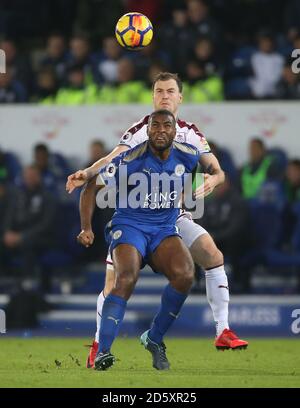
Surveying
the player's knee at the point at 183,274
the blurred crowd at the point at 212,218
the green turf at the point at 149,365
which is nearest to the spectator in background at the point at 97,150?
the blurred crowd at the point at 212,218

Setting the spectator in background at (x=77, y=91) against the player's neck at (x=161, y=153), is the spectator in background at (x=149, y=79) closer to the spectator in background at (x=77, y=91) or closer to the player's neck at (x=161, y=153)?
the spectator in background at (x=77, y=91)

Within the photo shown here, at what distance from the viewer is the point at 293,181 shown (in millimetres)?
15547

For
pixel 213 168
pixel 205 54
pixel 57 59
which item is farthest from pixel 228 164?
pixel 213 168

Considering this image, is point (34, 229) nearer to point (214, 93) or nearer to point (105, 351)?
point (214, 93)

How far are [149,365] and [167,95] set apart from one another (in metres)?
2.28

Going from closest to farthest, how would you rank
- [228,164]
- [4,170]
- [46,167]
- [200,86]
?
[228,164], [46,167], [4,170], [200,86]

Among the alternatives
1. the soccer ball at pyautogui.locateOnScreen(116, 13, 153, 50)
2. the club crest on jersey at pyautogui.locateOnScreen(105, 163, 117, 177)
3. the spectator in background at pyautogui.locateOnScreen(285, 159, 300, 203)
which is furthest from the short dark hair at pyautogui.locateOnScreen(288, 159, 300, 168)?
the club crest on jersey at pyautogui.locateOnScreen(105, 163, 117, 177)

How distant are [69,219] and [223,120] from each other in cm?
239

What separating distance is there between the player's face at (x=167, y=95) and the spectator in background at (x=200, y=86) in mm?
6111

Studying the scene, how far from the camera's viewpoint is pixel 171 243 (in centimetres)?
959

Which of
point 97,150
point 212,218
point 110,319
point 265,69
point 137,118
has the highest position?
point 265,69

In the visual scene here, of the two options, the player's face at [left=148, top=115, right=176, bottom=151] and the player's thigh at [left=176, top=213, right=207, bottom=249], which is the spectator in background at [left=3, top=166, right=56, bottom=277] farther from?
the player's face at [left=148, top=115, right=176, bottom=151]

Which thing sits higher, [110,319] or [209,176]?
[209,176]

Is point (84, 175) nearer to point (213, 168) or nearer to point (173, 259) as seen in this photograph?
point (173, 259)
